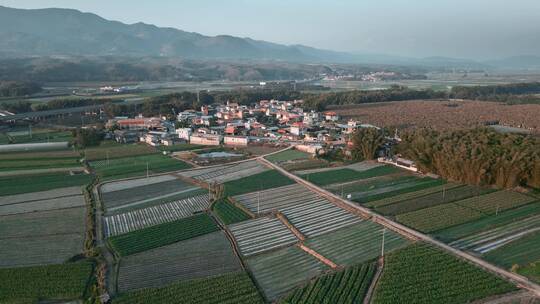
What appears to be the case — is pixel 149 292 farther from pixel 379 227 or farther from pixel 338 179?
pixel 338 179

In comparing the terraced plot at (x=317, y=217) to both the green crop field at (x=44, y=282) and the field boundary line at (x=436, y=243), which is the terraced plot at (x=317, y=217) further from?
the green crop field at (x=44, y=282)

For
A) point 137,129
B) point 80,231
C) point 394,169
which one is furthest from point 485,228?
point 137,129

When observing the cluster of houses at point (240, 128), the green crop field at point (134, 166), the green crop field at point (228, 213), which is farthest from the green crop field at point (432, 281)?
the cluster of houses at point (240, 128)

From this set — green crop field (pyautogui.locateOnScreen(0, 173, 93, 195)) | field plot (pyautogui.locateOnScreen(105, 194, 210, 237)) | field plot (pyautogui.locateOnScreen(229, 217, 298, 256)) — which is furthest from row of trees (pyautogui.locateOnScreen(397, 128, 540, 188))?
green crop field (pyautogui.locateOnScreen(0, 173, 93, 195))

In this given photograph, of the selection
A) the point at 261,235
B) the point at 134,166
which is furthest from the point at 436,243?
the point at 134,166

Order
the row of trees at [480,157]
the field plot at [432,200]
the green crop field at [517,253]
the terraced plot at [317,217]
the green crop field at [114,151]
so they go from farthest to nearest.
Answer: the green crop field at [114,151] → the row of trees at [480,157] → the field plot at [432,200] → the terraced plot at [317,217] → the green crop field at [517,253]
